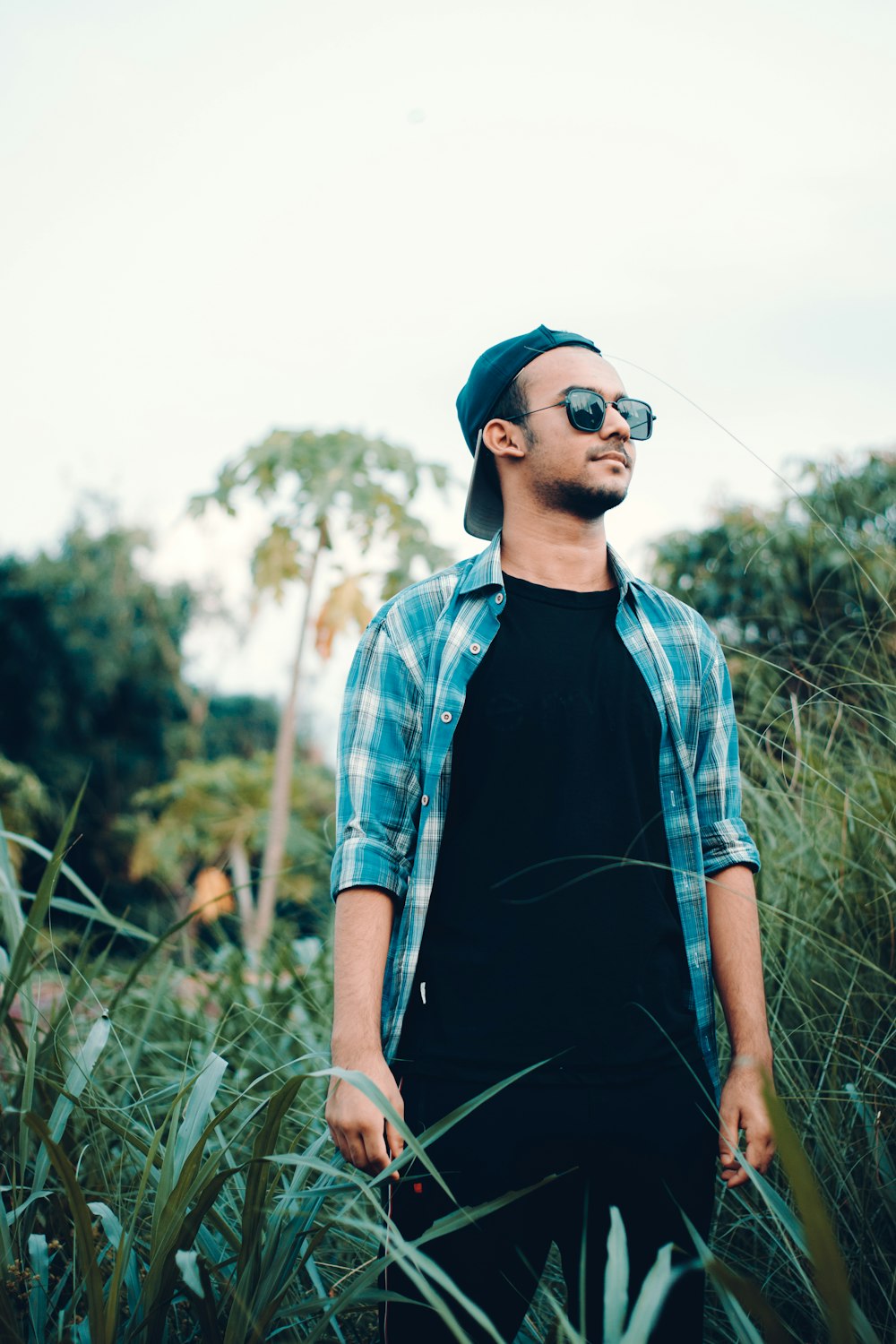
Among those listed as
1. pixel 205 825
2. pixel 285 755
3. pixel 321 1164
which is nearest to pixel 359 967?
pixel 321 1164

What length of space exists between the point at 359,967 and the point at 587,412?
41.3 inches

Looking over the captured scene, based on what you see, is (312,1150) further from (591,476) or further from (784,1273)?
(591,476)

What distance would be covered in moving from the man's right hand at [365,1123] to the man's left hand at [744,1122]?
1.65ft

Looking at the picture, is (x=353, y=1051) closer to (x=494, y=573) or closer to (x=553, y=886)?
(x=553, y=886)

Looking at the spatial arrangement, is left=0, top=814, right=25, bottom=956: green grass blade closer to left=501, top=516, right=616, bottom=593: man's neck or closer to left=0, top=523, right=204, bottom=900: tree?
left=501, top=516, right=616, bottom=593: man's neck

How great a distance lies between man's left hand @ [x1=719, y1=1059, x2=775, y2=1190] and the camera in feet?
4.80

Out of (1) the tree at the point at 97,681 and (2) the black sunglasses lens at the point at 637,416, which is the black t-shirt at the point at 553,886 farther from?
(1) the tree at the point at 97,681

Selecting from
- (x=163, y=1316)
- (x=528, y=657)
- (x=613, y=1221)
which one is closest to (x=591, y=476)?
(x=528, y=657)

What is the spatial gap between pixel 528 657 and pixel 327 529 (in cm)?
565

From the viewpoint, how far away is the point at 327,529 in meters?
7.11

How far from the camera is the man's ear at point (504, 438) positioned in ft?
6.08

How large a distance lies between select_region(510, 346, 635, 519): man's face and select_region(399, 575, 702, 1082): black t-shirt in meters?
0.26

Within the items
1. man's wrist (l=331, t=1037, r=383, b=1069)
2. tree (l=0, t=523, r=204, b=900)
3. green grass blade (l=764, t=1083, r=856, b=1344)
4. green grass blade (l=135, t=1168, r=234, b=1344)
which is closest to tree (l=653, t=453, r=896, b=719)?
man's wrist (l=331, t=1037, r=383, b=1069)

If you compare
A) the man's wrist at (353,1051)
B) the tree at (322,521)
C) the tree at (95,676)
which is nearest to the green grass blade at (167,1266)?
the man's wrist at (353,1051)
